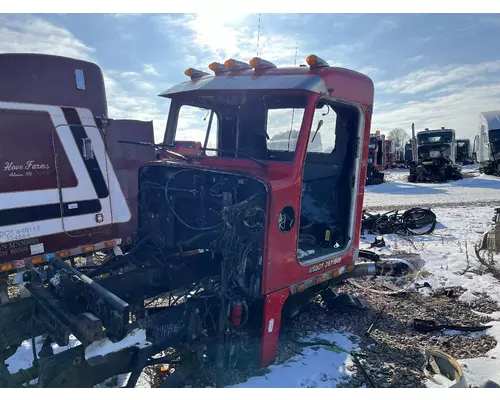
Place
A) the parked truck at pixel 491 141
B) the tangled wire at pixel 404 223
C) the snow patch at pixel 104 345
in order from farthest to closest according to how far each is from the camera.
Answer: the parked truck at pixel 491 141
the tangled wire at pixel 404 223
the snow patch at pixel 104 345

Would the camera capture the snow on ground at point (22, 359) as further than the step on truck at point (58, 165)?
No

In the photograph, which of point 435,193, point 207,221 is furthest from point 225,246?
point 435,193

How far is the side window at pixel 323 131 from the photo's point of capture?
4.52 metres

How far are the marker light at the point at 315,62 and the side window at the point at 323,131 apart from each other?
414 millimetres

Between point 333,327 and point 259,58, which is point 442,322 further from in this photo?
point 259,58

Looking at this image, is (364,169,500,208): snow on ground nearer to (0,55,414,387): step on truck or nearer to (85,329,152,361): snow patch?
(0,55,414,387): step on truck

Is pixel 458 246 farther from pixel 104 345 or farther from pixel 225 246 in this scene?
pixel 104 345

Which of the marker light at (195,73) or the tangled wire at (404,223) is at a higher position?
the marker light at (195,73)

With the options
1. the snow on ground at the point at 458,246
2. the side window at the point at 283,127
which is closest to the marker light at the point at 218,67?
the side window at the point at 283,127

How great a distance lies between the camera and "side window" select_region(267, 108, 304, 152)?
4.36 meters

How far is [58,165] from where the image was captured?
6.01 m

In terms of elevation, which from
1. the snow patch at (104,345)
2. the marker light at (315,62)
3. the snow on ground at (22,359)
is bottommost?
the snow on ground at (22,359)

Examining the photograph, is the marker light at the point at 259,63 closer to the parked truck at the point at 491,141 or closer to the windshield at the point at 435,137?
the windshield at the point at 435,137

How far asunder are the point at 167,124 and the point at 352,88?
2305 millimetres
